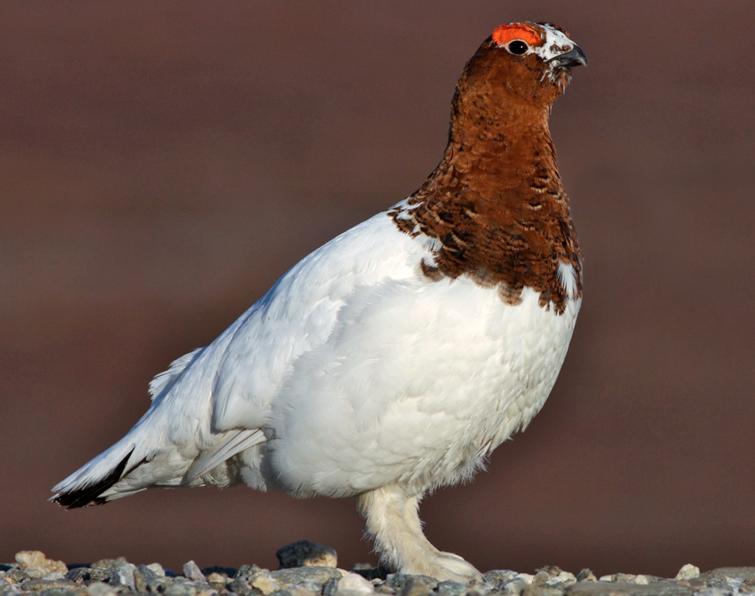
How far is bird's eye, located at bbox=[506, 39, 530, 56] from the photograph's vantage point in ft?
18.8

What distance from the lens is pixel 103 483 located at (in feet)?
19.3

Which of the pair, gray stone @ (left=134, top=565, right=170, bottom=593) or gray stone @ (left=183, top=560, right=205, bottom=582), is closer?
gray stone @ (left=134, top=565, right=170, bottom=593)

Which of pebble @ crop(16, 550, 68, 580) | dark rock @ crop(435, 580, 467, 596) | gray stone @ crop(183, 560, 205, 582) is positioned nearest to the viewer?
dark rock @ crop(435, 580, 467, 596)

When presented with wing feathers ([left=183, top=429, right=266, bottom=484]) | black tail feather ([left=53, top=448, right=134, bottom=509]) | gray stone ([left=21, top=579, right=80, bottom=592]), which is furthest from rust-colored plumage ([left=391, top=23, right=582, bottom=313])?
gray stone ([left=21, top=579, right=80, bottom=592])

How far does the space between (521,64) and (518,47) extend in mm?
74

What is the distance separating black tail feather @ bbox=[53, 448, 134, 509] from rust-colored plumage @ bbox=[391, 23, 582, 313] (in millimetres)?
1532

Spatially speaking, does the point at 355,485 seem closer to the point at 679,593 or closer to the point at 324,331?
the point at 324,331

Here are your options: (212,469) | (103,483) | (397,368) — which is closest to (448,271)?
(397,368)

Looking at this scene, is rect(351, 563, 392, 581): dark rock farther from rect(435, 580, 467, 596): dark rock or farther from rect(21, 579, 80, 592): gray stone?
rect(21, 579, 80, 592): gray stone

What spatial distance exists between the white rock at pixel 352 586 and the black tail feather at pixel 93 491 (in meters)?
1.44

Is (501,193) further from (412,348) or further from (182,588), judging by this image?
(182,588)

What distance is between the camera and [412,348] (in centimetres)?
512

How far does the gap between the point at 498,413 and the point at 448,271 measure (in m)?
0.58

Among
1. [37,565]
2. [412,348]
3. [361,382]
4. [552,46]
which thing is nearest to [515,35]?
[552,46]
